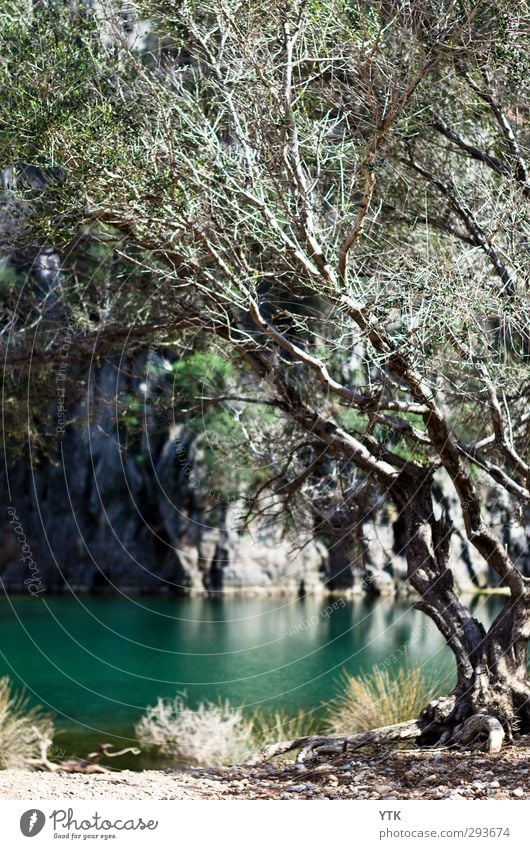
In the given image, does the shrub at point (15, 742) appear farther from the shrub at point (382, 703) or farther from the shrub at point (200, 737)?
the shrub at point (382, 703)

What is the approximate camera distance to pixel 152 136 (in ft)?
20.6

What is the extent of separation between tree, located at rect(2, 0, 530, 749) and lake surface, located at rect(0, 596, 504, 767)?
333cm

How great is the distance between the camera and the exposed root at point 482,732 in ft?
20.6

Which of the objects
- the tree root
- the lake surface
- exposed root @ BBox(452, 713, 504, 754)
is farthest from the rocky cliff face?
A: exposed root @ BBox(452, 713, 504, 754)

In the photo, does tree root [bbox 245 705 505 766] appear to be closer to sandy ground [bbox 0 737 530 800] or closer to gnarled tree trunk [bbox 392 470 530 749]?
gnarled tree trunk [bbox 392 470 530 749]

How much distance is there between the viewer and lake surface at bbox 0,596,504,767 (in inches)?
506

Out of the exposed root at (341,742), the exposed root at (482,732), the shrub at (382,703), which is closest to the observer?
the exposed root at (482,732)

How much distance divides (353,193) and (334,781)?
3896 millimetres

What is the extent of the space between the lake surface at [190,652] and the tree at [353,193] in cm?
333

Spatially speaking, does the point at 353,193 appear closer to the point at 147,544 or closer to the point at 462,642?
the point at 462,642
